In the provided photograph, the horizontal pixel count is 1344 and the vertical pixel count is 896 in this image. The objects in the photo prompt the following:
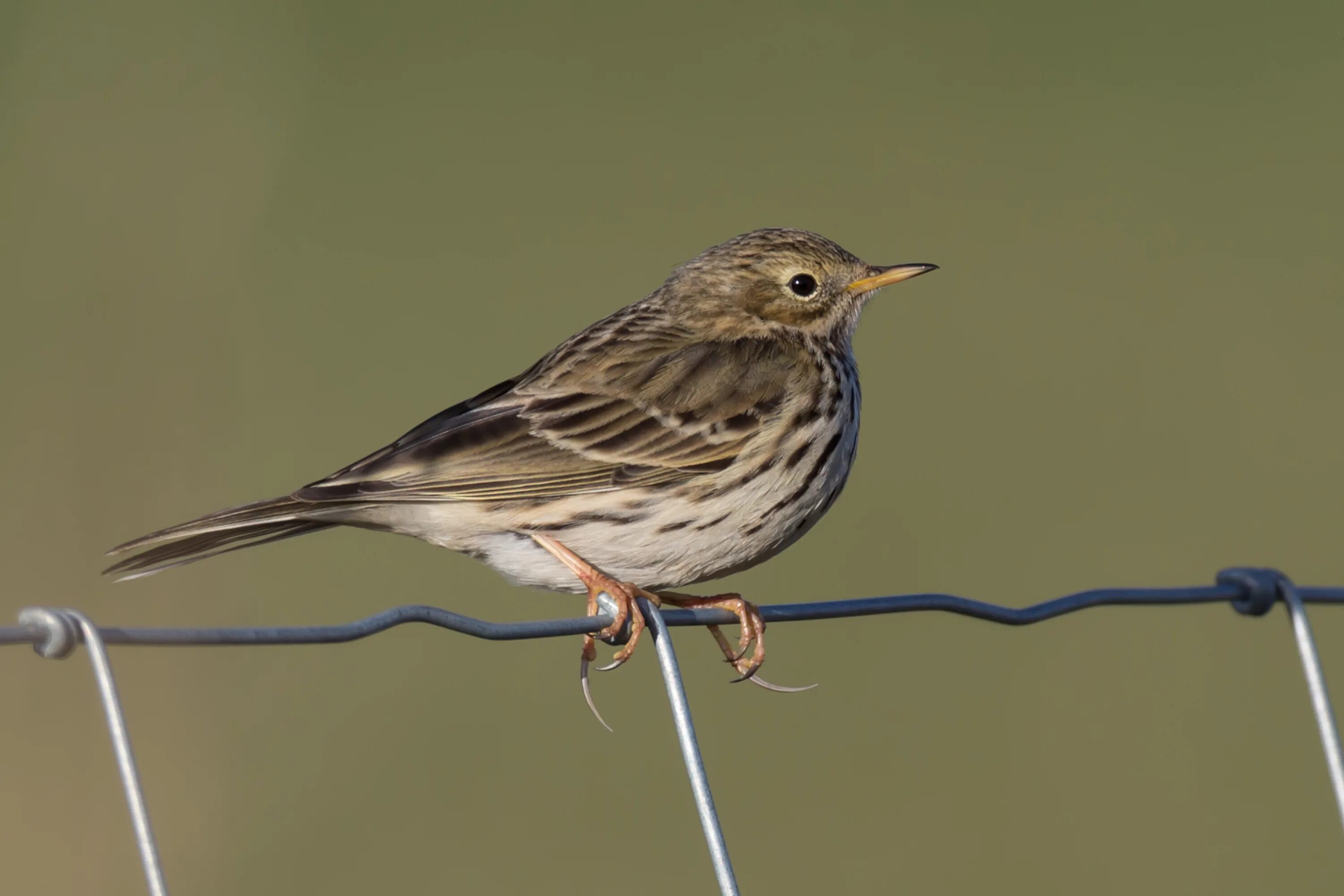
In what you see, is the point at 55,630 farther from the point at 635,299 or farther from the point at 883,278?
the point at 635,299

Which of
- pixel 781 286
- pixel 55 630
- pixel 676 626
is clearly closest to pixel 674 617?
pixel 676 626

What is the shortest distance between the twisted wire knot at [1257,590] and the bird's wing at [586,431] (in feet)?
5.08

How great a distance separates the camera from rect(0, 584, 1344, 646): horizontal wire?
270 cm

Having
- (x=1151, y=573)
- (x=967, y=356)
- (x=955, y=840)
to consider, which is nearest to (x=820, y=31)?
(x=967, y=356)

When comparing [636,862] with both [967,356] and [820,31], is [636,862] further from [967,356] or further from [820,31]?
[820,31]

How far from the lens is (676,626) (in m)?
3.98

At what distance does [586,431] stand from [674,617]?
4.59 ft

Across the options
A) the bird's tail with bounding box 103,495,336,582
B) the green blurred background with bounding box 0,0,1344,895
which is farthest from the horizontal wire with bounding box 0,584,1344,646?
the green blurred background with bounding box 0,0,1344,895

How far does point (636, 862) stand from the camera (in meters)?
8.12

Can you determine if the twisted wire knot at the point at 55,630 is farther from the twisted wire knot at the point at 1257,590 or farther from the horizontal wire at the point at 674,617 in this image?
the twisted wire knot at the point at 1257,590

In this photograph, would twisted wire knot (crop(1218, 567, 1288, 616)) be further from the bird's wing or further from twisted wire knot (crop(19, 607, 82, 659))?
twisted wire knot (crop(19, 607, 82, 659))

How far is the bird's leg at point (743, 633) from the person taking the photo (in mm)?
4742

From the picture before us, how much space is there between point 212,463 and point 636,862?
10.4ft

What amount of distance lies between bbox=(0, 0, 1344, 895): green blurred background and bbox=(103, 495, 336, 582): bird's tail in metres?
2.59
